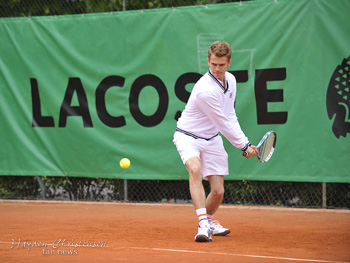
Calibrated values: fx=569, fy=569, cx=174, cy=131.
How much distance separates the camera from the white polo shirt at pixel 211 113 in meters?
4.98

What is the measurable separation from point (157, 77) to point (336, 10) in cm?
251

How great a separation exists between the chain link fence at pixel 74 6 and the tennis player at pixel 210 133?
10.4 feet

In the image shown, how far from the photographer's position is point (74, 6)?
8641 mm

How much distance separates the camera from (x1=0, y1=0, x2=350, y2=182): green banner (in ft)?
23.4

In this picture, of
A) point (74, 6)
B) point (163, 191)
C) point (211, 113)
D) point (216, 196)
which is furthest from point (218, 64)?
point (74, 6)

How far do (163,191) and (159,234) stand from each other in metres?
2.64

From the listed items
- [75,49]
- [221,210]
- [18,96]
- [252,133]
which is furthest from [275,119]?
[18,96]

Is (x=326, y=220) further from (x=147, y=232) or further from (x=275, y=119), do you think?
(x=147, y=232)

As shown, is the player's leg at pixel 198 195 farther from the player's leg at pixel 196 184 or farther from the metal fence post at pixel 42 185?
the metal fence post at pixel 42 185

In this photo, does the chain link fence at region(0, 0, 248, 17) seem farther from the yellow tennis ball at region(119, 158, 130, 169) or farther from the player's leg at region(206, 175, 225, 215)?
the player's leg at region(206, 175, 225, 215)

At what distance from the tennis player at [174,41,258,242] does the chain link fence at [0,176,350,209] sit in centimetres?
234

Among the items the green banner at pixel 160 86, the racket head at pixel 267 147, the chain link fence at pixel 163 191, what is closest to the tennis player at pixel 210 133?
the racket head at pixel 267 147

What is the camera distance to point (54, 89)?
8352mm

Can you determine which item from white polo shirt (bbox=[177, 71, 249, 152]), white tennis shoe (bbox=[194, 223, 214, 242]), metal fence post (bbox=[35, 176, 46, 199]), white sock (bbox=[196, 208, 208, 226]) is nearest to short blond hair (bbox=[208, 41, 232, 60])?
white polo shirt (bbox=[177, 71, 249, 152])
